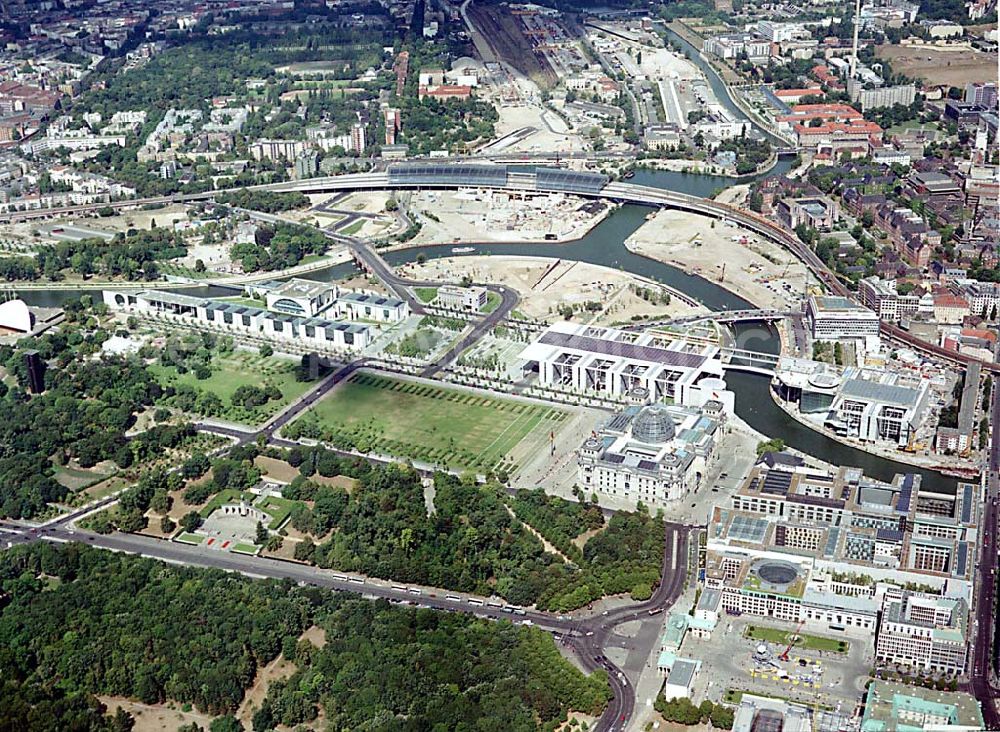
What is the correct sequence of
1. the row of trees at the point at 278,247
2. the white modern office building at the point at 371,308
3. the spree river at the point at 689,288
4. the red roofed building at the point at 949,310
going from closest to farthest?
the spree river at the point at 689,288
the red roofed building at the point at 949,310
the white modern office building at the point at 371,308
the row of trees at the point at 278,247

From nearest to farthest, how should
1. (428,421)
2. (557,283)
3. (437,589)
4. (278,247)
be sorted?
1. (437,589)
2. (428,421)
3. (557,283)
4. (278,247)

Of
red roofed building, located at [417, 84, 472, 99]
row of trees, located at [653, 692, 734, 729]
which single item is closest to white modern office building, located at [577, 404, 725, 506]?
row of trees, located at [653, 692, 734, 729]

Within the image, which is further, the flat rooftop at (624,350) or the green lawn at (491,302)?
the green lawn at (491,302)

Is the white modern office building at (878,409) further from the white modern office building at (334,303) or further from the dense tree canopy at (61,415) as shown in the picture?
the dense tree canopy at (61,415)

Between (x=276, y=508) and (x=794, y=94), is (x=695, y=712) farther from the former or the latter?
(x=794, y=94)

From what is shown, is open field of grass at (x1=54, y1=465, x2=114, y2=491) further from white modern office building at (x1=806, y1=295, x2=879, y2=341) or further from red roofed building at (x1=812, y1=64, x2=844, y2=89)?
red roofed building at (x1=812, y1=64, x2=844, y2=89)

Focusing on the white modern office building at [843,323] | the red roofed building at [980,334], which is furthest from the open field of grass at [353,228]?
the red roofed building at [980,334]

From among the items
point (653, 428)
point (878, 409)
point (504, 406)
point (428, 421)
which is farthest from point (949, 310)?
point (428, 421)
